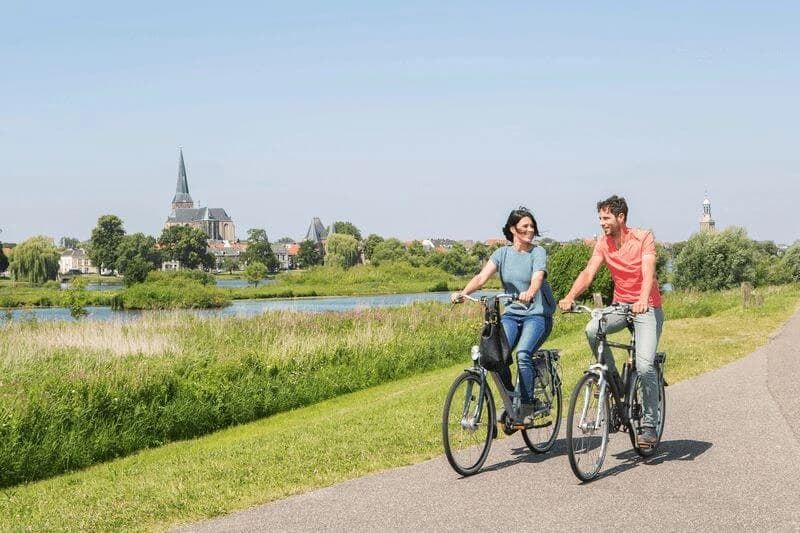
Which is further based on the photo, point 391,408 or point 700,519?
point 391,408

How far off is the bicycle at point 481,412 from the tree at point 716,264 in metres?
44.0

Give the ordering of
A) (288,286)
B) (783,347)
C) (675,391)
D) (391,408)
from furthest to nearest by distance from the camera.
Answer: (288,286), (783,347), (391,408), (675,391)

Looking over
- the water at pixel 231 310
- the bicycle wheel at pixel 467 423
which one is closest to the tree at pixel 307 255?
the water at pixel 231 310

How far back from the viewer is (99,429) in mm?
11656

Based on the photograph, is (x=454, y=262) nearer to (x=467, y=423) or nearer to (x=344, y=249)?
(x=344, y=249)

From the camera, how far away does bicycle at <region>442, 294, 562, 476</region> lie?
6.27 m

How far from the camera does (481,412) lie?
643 cm

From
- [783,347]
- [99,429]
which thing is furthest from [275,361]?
[783,347]

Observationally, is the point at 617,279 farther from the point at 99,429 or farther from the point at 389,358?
the point at 389,358

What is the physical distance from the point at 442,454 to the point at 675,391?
4182 millimetres

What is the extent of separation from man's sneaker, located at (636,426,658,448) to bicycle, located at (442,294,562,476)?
2.33 feet

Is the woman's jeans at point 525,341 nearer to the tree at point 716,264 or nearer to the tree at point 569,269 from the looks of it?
the tree at point 569,269

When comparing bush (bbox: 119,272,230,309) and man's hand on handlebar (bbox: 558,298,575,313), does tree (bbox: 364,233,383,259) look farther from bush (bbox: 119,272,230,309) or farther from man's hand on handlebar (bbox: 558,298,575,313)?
man's hand on handlebar (bbox: 558,298,575,313)

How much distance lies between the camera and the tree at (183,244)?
140375 millimetres
